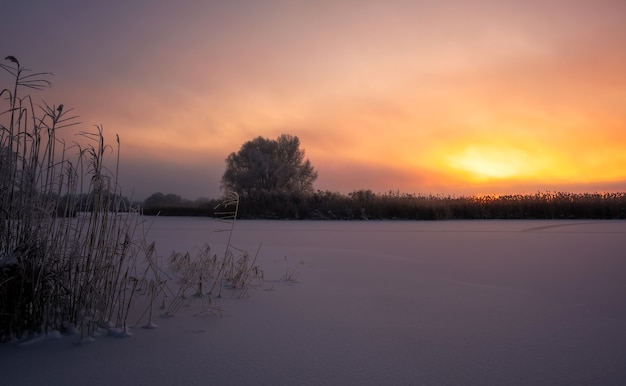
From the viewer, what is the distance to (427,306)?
240cm

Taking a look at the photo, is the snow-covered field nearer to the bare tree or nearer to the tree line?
the tree line

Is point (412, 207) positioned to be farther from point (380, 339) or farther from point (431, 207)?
point (380, 339)

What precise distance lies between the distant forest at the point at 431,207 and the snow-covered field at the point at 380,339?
915 cm

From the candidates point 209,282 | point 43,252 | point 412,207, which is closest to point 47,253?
point 43,252

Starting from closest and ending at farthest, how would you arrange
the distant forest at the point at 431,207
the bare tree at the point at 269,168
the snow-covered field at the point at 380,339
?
the snow-covered field at the point at 380,339 → the distant forest at the point at 431,207 → the bare tree at the point at 269,168

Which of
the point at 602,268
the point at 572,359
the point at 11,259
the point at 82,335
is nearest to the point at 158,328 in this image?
the point at 82,335

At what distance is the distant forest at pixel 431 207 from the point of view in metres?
11.9

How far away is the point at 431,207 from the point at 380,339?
10820 millimetres

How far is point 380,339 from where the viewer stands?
72.4 inches

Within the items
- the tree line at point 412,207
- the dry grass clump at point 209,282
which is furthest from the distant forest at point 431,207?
the dry grass clump at point 209,282

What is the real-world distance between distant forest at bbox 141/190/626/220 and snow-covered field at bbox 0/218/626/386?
915cm

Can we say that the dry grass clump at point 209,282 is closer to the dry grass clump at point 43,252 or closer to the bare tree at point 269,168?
the dry grass clump at point 43,252

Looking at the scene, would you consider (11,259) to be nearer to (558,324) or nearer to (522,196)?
(558,324)

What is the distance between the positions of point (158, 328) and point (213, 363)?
1.85 feet
